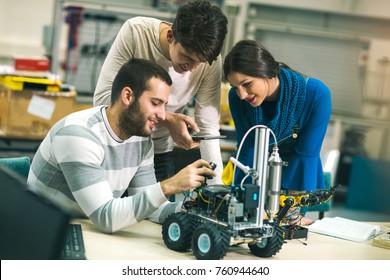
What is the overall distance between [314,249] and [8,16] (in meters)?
4.39

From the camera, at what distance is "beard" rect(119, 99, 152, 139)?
Result: 1.75m

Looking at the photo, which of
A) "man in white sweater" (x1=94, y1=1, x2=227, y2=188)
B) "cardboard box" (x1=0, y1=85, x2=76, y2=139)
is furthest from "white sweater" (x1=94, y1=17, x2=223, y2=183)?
"cardboard box" (x1=0, y1=85, x2=76, y2=139)

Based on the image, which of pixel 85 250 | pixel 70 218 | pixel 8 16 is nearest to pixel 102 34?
pixel 8 16

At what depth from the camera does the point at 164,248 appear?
1.63 m

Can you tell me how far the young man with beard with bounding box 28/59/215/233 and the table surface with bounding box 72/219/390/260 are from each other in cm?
5

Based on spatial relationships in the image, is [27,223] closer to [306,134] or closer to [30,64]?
[306,134]

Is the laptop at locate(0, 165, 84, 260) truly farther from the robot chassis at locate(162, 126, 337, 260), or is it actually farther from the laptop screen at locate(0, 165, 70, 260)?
the robot chassis at locate(162, 126, 337, 260)

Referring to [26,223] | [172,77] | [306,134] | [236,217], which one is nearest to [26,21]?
[172,77]

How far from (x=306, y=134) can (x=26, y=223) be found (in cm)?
112

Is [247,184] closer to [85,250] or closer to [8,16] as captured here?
[85,250]

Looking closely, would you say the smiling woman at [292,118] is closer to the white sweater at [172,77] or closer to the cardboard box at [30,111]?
the white sweater at [172,77]

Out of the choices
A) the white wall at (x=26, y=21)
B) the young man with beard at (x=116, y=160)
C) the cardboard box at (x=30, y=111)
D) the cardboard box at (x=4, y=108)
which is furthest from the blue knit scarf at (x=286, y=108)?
the white wall at (x=26, y=21)

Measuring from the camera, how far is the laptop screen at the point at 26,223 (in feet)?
3.22

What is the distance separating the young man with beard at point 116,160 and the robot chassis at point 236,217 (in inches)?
2.7
